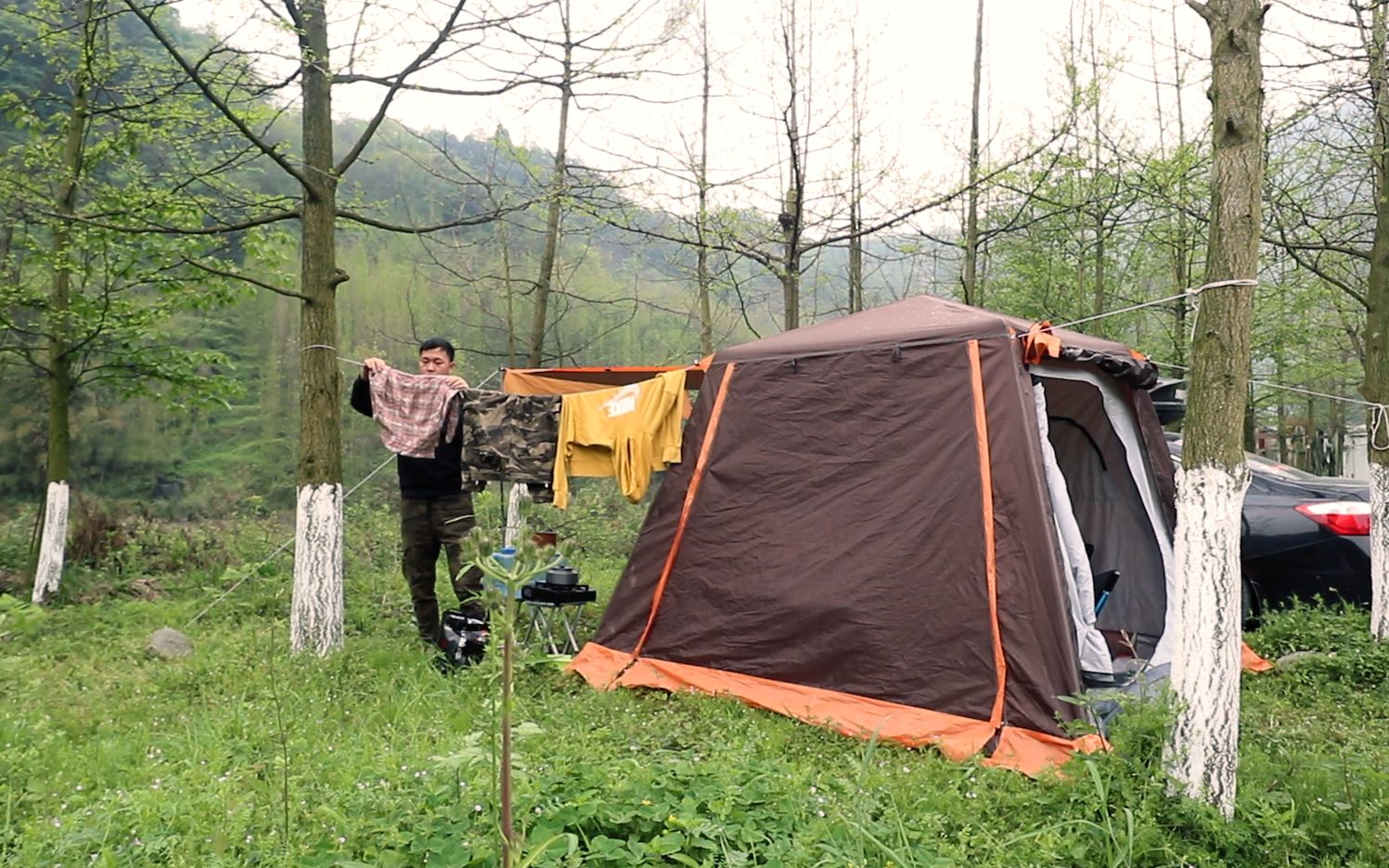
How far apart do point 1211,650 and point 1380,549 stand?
113 inches

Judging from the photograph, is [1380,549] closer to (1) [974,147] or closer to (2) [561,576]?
(2) [561,576]

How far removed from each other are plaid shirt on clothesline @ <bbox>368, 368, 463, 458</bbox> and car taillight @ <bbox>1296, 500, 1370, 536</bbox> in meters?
5.07

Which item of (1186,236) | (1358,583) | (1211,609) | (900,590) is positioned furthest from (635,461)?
(1186,236)

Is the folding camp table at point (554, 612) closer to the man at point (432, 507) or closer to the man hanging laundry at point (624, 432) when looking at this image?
the man at point (432, 507)

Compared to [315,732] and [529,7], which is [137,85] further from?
[315,732]

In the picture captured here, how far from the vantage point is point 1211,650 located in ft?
8.81

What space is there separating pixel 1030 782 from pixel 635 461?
2.34m

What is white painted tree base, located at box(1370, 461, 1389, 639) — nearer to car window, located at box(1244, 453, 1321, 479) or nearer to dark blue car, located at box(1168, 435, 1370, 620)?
dark blue car, located at box(1168, 435, 1370, 620)

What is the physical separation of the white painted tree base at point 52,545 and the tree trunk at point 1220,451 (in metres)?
7.97

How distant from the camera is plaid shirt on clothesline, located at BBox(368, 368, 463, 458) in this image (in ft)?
15.7

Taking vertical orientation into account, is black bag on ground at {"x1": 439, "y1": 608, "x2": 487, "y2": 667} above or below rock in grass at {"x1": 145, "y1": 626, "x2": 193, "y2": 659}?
above

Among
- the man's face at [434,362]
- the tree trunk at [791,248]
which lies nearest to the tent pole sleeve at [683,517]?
the man's face at [434,362]

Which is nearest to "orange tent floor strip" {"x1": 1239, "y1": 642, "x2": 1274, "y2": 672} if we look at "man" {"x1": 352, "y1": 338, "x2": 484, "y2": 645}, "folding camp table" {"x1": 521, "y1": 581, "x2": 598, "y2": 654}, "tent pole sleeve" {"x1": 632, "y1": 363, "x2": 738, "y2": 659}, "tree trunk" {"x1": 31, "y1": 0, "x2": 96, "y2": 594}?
"tent pole sleeve" {"x1": 632, "y1": 363, "x2": 738, "y2": 659}

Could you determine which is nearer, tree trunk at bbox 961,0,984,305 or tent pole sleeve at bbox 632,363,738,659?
tent pole sleeve at bbox 632,363,738,659
